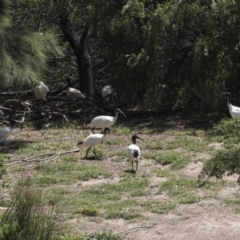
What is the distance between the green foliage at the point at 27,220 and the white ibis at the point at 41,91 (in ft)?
28.3

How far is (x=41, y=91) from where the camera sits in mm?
15672

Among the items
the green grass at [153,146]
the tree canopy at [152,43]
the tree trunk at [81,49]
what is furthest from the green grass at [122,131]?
the tree trunk at [81,49]

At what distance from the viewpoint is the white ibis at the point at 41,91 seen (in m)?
15.5

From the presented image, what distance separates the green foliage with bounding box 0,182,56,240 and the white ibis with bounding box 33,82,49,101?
8611 mm

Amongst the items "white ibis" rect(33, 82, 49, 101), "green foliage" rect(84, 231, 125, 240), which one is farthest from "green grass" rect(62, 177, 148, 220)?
"white ibis" rect(33, 82, 49, 101)

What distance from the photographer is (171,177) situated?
11047 millimetres

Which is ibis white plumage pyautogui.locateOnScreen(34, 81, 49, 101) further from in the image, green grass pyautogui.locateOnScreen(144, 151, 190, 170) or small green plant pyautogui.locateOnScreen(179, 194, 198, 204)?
small green plant pyautogui.locateOnScreen(179, 194, 198, 204)

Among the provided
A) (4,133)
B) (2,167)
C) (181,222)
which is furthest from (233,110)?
(181,222)

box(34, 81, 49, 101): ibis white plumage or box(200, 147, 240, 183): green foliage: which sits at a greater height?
box(200, 147, 240, 183): green foliage

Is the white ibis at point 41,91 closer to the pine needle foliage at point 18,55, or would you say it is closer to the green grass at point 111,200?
the pine needle foliage at point 18,55

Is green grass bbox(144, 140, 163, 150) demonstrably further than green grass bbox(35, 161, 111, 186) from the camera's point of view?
Yes

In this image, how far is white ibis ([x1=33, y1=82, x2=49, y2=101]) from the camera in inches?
610

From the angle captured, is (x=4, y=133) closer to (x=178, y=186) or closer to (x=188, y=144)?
(x=188, y=144)

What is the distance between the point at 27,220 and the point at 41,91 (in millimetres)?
9075
